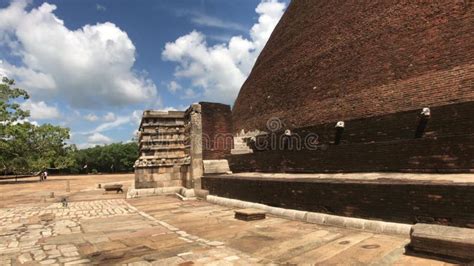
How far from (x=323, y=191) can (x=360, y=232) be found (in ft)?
3.36

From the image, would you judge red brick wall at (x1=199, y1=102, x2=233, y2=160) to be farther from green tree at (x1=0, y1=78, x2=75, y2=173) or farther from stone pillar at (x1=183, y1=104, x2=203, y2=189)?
green tree at (x1=0, y1=78, x2=75, y2=173)

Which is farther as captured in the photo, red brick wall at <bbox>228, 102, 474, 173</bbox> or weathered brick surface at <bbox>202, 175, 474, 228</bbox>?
red brick wall at <bbox>228, 102, 474, 173</bbox>

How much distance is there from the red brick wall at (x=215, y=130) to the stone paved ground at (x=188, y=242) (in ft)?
13.8

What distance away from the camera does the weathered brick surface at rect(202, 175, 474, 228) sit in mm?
4012

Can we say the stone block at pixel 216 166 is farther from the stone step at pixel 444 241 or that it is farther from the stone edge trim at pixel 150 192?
the stone step at pixel 444 241

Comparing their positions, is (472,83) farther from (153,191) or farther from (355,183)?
(153,191)


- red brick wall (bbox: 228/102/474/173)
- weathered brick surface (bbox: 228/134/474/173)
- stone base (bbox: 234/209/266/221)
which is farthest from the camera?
stone base (bbox: 234/209/266/221)

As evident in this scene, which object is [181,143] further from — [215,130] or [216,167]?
[216,167]

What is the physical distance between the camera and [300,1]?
15602 mm

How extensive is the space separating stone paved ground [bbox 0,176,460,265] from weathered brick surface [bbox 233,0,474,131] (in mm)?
4619

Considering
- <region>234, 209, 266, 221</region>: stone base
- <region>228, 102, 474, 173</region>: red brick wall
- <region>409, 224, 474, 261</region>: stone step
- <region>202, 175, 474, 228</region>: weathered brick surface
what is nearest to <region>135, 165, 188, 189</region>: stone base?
<region>228, 102, 474, 173</region>: red brick wall

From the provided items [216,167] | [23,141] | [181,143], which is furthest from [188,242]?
[23,141]

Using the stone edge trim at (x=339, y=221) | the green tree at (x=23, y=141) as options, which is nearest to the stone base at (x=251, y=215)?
the stone edge trim at (x=339, y=221)

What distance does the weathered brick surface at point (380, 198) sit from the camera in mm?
4012
